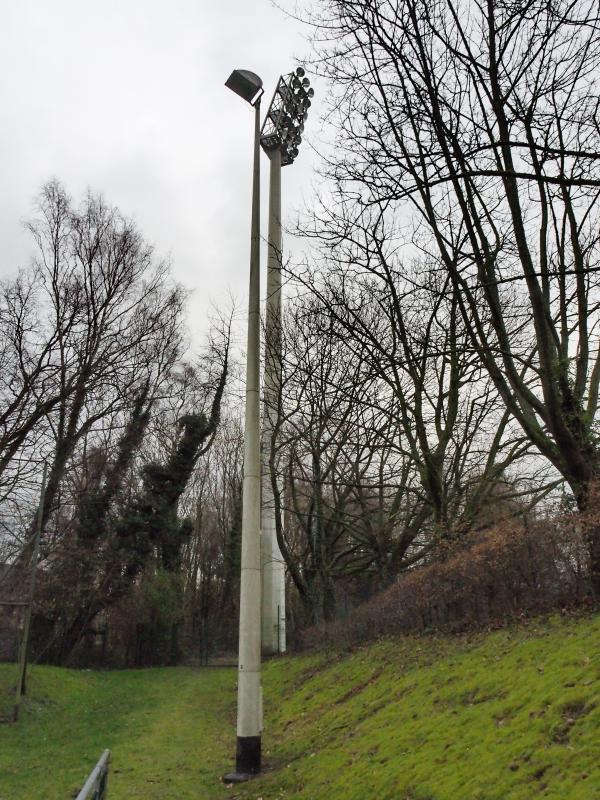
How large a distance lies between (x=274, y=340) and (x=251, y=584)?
25.8 feet

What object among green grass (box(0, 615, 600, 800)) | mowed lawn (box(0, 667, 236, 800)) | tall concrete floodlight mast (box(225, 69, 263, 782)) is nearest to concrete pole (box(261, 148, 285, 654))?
mowed lawn (box(0, 667, 236, 800))

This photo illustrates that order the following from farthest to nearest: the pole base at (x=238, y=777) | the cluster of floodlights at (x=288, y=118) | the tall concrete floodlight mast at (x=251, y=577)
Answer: the cluster of floodlights at (x=288, y=118) → the tall concrete floodlight mast at (x=251, y=577) → the pole base at (x=238, y=777)

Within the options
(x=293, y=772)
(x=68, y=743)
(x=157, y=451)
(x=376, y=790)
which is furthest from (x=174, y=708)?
(x=157, y=451)

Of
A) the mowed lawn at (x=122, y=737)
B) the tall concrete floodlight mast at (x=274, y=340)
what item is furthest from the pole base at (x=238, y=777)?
the tall concrete floodlight mast at (x=274, y=340)

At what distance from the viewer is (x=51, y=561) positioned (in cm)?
2216

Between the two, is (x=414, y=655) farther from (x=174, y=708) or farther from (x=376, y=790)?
(x=174, y=708)

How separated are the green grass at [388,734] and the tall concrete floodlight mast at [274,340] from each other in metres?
6.64

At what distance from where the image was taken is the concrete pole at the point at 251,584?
25.7 feet

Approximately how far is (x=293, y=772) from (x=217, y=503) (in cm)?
2838

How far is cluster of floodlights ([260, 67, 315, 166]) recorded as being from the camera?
26.3 meters

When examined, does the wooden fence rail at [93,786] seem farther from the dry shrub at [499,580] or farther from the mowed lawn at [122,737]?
the dry shrub at [499,580]

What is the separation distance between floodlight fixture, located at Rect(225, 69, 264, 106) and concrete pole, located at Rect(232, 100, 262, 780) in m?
3.31

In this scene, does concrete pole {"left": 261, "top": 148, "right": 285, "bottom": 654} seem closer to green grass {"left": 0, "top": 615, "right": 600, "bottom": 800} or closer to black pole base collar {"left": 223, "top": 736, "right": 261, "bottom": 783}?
green grass {"left": 0, "top": 615, "right": 600, "bottom": 800}

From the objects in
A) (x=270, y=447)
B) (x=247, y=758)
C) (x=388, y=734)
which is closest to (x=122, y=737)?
(x=247, y=758)
